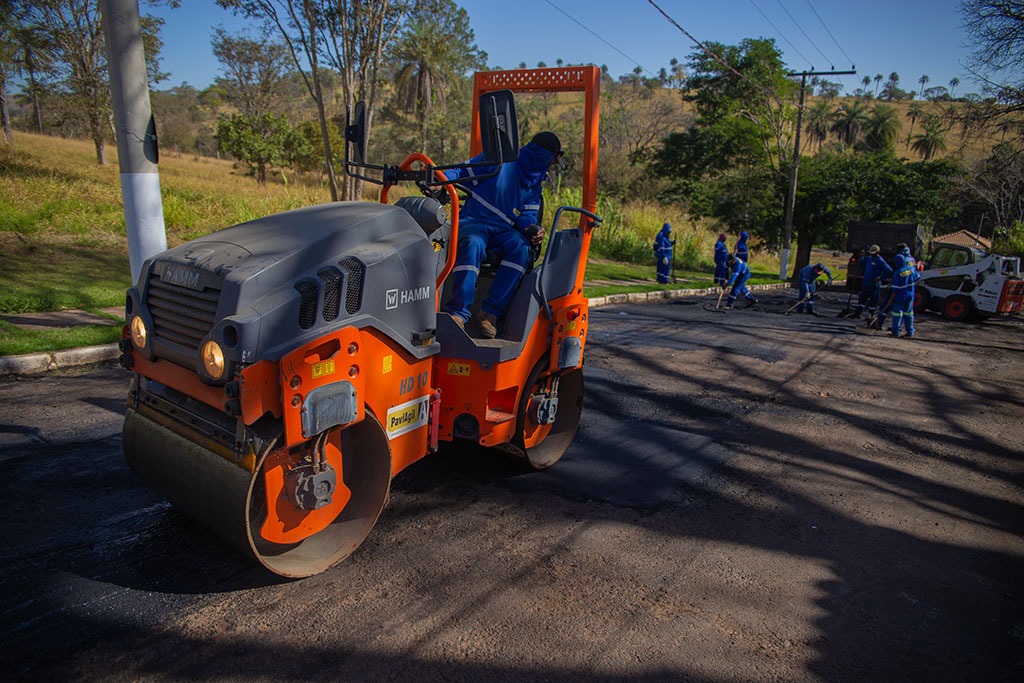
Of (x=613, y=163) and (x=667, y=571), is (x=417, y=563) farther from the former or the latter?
(x=613, y=163)

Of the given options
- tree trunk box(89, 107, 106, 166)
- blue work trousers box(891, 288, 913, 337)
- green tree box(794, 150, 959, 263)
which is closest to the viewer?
blue work trousers box(891, 288, 913, 337)

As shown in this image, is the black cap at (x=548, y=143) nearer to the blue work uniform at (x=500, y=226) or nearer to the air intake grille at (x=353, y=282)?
the blue work uniform at (x=500, y=226)

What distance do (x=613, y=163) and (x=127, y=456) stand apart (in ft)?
133

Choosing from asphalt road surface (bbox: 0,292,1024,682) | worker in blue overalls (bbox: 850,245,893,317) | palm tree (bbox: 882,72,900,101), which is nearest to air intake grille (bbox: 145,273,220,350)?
asphalt road surface (bbox: 0,292,1024,682)

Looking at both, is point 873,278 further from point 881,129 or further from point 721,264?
point 881,129

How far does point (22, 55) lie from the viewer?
22766 mm

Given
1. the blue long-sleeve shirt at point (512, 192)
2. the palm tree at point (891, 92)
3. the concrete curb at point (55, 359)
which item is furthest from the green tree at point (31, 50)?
the palm tree at point (891, 92)

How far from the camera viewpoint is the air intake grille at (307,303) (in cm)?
291

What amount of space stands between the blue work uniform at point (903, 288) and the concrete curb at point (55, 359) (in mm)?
13159

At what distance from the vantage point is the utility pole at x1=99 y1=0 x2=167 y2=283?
18.5ft

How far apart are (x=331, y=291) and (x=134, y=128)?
4.12 meters

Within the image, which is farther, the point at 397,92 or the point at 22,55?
the point at 397,92

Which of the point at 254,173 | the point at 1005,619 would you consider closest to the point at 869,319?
the point at 1005,619

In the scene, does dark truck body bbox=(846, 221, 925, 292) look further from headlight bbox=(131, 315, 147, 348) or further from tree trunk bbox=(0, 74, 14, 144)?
tree trunk bbox=(0, 74, 14, 144)
